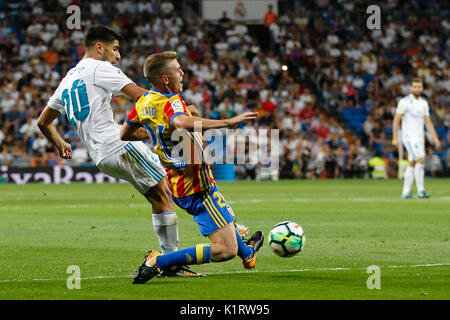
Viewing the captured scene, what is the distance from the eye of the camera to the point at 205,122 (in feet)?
22.2

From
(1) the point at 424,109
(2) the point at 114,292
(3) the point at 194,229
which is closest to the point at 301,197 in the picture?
(1) the point at 424,109

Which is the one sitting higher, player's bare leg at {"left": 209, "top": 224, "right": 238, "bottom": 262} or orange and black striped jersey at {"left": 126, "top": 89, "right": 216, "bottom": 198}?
orange and black striped jersey at {"left": 126, "top": 89, "right": 216, "bottom": 198}

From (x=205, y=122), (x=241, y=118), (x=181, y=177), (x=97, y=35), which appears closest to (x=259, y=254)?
(x=181, y=177)

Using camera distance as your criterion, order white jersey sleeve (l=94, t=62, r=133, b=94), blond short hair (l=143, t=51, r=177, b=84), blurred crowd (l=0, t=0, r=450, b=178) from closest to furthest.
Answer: blond short hair (l=143, t=51, r=177, b=84), white jersey sleeve (l=94, t=62, r=133, b=94), blurred crowd (l=0, t=0, r=450, b=178)

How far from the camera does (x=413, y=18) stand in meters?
35.2

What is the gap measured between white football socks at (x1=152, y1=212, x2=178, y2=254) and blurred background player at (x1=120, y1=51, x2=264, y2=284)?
1.83 ft

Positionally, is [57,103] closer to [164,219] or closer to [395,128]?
[164,219]

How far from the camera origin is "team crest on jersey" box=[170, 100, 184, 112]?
711 cm

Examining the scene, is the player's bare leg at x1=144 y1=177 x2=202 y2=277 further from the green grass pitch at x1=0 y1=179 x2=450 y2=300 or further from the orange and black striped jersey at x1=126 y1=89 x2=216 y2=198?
the orange and black striped jersey at x1=126 y1=89 x2=216 y2=198

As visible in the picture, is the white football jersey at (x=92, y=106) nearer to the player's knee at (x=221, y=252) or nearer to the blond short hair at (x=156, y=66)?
the blond short hair at (x=156, y=66)

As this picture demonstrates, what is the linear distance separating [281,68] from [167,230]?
83.5ft

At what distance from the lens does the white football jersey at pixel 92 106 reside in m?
8.33
